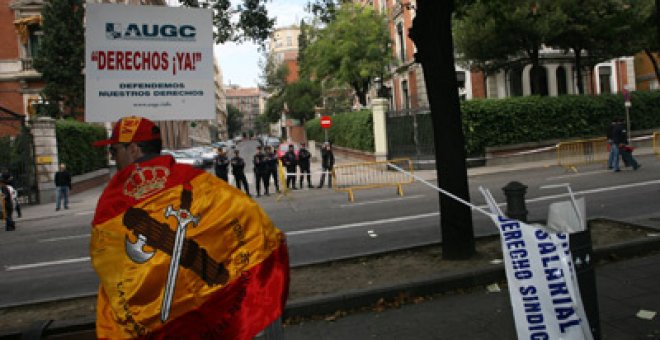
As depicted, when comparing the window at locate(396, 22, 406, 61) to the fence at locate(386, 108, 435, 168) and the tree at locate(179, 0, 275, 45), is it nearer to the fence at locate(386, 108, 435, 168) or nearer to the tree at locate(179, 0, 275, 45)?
the fence at locate(386, 108, 435, 168)

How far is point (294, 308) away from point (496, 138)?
63.6 feet

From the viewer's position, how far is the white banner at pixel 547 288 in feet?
9.95

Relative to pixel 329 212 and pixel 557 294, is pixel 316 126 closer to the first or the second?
pixel 329 212

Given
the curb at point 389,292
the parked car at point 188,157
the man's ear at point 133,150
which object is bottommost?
the curb at point 389,292

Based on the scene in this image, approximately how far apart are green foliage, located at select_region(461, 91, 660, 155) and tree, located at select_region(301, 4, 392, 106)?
11.0 metres

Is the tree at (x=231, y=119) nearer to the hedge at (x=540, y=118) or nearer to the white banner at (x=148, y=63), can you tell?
the hedge at (x=540, y=118)

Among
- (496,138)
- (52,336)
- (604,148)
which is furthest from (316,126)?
(52,336)

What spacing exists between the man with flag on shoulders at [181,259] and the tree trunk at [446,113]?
14.9 feet

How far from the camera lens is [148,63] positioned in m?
4.71

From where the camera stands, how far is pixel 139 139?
2.67 meters

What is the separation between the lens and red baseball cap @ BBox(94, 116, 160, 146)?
2666mm

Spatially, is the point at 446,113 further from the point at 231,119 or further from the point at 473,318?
the point at 231,119

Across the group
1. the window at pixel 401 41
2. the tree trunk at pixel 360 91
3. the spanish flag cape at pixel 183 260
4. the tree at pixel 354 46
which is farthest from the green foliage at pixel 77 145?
the spanish flag cape at pixel 183 260

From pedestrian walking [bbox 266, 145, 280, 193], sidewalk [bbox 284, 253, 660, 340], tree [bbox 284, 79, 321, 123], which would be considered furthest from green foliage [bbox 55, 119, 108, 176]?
tree [bbox 284, 79, 321, 123]
